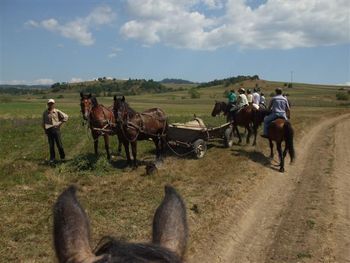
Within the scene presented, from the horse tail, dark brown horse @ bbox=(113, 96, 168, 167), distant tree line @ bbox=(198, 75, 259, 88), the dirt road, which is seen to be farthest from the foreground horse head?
distant tree line @ bbox=(198, 75, 259, 88)

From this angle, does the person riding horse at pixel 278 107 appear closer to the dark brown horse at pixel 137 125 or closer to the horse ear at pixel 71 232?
the dark brown horse at pixel 137 125

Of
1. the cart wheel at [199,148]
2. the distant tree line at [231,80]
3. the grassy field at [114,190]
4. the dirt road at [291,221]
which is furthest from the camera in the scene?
the distant tree line at [231,80]

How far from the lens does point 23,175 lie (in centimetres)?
1288

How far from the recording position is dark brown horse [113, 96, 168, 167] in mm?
13648

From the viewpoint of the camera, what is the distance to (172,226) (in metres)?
2.14

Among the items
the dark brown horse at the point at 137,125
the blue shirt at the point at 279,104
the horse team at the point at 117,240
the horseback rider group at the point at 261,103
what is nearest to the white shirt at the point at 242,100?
the horseback rider group at the point at 261,103

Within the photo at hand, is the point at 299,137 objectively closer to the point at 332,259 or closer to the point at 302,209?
the point at 302,209

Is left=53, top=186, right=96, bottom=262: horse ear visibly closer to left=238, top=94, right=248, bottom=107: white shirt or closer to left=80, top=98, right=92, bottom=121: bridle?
left=80, top=98, right=92, bottom=121: bridle

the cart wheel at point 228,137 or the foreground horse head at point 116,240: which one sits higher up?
the foreground horse head at point 116,240

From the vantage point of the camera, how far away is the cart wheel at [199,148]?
15031mm

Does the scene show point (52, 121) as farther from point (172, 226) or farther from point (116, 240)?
point (116, 240)

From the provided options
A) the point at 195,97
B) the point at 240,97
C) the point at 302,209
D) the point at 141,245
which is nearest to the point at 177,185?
the point at 302,209

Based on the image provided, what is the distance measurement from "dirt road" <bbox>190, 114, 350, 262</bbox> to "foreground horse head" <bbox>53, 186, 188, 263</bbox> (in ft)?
17.6

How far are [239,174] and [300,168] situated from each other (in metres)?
2.73
